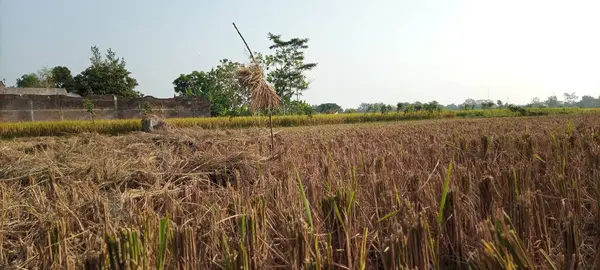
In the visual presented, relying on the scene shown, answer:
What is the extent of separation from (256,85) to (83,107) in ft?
71.1

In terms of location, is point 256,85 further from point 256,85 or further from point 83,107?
point 83,107

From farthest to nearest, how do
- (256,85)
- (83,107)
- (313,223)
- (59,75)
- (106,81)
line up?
1. (59,75)
2. (106,81)
3. (83,107)
4. (256,85)
5. (313,223)

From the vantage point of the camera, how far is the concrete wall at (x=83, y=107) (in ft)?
66.2

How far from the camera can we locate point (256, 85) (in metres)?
4.46

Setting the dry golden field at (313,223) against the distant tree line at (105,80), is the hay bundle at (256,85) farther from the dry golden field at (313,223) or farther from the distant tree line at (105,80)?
the distant tree line at (105,80)

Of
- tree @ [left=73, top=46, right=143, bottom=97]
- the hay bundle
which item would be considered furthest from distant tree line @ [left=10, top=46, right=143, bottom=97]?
the hay bundle

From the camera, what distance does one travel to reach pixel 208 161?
339cm

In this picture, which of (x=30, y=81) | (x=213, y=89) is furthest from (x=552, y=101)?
(x=30, y=81)

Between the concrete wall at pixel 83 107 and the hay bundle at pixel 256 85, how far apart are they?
19238mm

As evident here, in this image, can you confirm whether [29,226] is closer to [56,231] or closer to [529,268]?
[56,231]

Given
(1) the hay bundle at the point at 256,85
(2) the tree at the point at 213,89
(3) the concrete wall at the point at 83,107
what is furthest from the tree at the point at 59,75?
(1) the hay bundle at the point at 256,85

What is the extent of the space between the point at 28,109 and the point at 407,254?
81.8ft

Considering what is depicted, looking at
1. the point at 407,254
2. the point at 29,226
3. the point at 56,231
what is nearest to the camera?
the point at 407,254

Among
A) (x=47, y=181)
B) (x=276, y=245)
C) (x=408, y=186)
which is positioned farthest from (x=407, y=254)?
(x=47, y=181)
